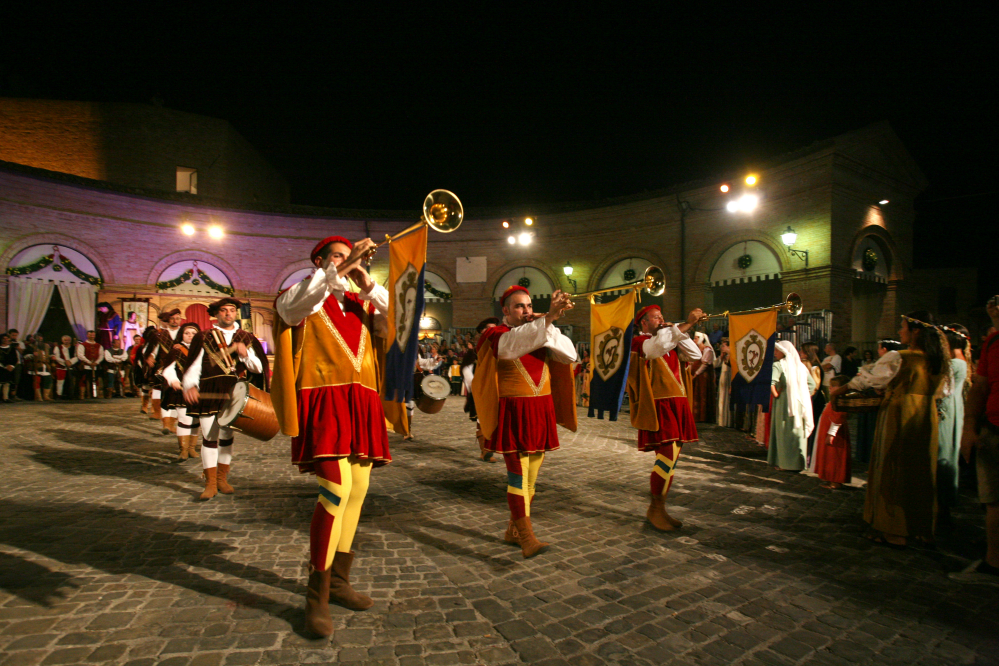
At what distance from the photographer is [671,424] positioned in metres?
4.68

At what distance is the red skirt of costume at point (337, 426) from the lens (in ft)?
9.34

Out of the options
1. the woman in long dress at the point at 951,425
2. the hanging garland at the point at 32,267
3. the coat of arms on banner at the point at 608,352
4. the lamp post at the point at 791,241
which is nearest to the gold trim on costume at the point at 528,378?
the coat of arms on banner at the point at 608,352

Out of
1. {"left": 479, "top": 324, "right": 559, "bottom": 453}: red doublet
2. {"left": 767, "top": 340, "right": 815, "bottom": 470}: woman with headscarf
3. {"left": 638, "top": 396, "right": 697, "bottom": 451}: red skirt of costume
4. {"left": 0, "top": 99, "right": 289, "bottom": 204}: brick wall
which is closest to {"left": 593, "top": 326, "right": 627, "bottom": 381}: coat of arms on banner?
{"left": 638, "top": 396, "right": 697, "bottom": 451}: red skirt of costume

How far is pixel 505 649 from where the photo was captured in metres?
2.68

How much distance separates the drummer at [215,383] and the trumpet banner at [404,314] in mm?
3085

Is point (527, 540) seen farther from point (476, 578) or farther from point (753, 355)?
point (753, 355)

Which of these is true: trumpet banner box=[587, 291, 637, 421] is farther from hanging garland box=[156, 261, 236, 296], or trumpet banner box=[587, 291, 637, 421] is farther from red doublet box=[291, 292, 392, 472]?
hanging garland box=[156, 261, 236, 296]

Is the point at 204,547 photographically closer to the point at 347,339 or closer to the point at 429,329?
the point at 347,339

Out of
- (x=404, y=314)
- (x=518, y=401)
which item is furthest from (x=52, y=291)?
(x=404, y=314)

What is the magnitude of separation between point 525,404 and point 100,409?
13764 millimetres

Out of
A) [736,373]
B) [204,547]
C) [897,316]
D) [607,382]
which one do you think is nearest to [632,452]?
[736,373]

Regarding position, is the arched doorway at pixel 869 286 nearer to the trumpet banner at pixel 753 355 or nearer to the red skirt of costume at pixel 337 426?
the trumpet banner at pixel 753 355

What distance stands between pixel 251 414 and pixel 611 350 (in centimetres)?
357

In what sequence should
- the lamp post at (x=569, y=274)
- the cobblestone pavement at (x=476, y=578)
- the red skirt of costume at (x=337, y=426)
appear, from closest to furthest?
the cobblestone pavement at (x=476, y=578) < the red skirt of costume at (x=337, y=426) < the lamp post at (x=569, y=274)
